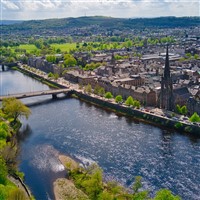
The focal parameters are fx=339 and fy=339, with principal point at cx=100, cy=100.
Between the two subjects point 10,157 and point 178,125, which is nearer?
point 10,157

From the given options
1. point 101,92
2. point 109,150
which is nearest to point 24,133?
point 109,150

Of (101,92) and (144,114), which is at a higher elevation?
(101,92)

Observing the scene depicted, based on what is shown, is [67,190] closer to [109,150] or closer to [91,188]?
[91,188]

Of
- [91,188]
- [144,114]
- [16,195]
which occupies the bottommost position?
[91,188]

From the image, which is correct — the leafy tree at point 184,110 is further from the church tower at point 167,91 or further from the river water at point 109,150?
the river water at point 109,150

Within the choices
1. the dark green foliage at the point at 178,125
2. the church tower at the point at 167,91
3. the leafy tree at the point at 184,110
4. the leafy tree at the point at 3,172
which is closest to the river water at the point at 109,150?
the dark green foliage at the point at 178,125

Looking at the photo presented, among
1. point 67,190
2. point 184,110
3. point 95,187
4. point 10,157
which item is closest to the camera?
point 95,187

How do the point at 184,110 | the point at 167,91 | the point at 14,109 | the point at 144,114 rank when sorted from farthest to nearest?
the point at 167,91
the point at 144,114
the point at 184,110
the point at 14,109

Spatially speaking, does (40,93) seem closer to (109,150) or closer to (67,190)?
(109,150)

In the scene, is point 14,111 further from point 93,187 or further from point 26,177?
point 93,187
